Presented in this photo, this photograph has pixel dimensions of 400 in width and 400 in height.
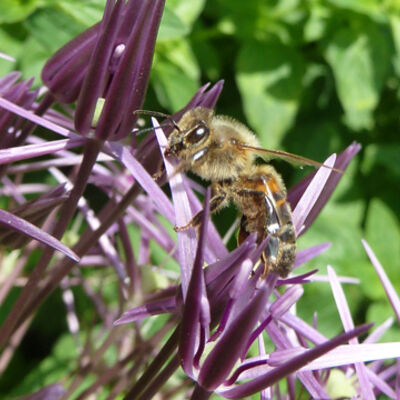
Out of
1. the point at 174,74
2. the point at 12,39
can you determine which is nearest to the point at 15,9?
the point at 12,39

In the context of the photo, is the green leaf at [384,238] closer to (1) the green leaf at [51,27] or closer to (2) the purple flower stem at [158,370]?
(1) the green leaf at [51,27]

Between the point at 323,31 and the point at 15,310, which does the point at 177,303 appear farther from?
the point at 323,31

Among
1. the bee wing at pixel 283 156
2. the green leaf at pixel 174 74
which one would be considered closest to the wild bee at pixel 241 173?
the bee wing at pixel 283 156

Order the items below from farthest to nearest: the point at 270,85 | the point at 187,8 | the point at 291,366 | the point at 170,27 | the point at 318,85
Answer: the point at 318,85, the point at 270,85, the point at 187,8, the point at 170,27, the point at 291,366

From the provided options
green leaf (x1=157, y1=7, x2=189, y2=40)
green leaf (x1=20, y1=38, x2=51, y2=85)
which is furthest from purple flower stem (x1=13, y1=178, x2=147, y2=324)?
green leaf (x1=20, y1=38, x2=51, y2=85)

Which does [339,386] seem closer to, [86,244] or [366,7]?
[86,244]

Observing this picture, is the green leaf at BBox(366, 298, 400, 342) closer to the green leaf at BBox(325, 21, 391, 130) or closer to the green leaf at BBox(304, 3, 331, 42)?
the green leaf at BBox(325, 21, 391, 130)
